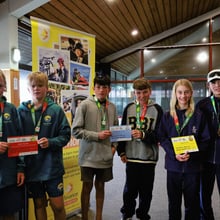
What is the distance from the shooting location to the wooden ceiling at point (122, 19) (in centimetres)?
456

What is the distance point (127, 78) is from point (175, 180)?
615cm

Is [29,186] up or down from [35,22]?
down

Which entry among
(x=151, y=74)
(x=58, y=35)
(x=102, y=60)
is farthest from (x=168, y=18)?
(x=58, y=35)

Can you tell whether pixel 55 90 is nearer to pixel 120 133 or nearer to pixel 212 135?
pixel 120 133

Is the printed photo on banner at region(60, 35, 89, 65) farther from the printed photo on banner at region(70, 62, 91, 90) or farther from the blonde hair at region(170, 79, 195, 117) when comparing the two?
the blonde hair at region(170, 79, 195, 117)

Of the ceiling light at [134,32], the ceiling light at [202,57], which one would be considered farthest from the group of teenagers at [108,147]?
the ceiling light at [202,57]

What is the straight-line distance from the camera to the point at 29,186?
175cm

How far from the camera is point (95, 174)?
2.14m

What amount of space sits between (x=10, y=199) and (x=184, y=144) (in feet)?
4.22

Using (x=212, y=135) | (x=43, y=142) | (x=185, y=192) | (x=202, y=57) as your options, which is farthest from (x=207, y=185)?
(x=202, y=57)

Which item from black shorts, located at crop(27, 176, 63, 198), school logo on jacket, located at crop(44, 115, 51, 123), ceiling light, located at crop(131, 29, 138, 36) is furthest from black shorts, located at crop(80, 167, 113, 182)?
ceiling light, located at crop(131, 29, 138, 36)

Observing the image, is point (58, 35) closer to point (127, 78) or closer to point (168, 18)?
point (168, 18)

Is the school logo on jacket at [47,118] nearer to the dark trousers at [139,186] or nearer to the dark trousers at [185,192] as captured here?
the dark trousers at [139,186]

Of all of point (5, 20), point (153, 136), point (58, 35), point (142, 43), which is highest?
point (142, 43)
